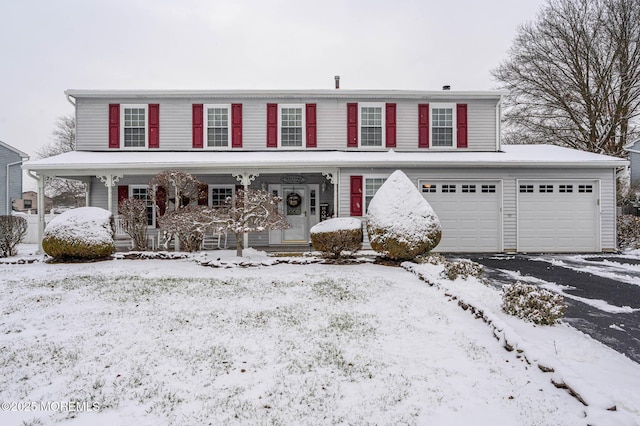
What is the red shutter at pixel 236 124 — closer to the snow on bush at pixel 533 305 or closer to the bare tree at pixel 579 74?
the snow on bush at pixel 533 305

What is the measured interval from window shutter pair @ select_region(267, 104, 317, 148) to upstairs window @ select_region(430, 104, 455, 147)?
161 inches

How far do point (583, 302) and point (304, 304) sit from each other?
4.19m

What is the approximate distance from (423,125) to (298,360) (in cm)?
1087

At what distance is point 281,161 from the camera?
10.6 m

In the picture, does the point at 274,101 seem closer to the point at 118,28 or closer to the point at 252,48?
the point at 118,28

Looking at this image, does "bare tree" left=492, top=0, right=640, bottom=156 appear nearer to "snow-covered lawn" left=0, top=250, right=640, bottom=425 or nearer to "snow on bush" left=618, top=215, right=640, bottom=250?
"snow on bush" left=618, top=215, right=640, bottom=250

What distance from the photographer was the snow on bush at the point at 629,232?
11742 mm

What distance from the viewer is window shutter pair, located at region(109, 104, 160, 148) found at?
488 inches

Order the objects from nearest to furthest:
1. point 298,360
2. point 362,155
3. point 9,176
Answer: point 298,360 < point 362,155 < point 9,176

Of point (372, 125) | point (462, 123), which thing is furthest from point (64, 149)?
point (462, 123)

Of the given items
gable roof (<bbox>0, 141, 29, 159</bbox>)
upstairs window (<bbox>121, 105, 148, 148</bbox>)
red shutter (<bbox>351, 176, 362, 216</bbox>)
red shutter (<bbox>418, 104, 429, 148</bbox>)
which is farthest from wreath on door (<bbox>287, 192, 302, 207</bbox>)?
gable roof (<bbox>0, 141, 29, 159</bbox>)

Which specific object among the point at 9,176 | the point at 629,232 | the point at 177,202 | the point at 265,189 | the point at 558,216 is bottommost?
the point at 629,232

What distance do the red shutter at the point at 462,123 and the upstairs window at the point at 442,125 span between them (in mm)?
198

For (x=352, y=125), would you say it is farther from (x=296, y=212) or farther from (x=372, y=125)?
(x=296, y=212)
